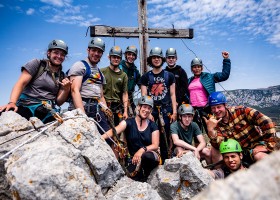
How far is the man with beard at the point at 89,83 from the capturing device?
520 cm

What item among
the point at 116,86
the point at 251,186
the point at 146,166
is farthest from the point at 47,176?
the point at 116,86

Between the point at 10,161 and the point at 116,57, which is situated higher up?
the point at 116,57

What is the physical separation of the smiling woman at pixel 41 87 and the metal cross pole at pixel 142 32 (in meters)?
4.16

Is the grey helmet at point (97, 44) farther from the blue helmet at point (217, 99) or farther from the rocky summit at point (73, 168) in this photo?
the blue helmet at point (217, 99)

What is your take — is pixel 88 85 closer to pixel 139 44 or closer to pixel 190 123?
pixel 190 123

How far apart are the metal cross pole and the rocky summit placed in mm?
5251

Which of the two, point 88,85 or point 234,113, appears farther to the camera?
point 234,113

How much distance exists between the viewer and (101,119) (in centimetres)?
577

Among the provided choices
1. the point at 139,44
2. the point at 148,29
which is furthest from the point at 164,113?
the point at 148,29

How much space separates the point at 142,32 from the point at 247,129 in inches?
230

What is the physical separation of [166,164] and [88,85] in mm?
2758

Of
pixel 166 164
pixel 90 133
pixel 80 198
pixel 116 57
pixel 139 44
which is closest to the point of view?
pixel 80 198

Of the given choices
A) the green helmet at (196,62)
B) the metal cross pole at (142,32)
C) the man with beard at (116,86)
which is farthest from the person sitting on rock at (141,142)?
the metal cross pole at (142,32)

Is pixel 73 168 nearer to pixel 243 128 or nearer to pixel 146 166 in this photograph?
pixel 146 166
